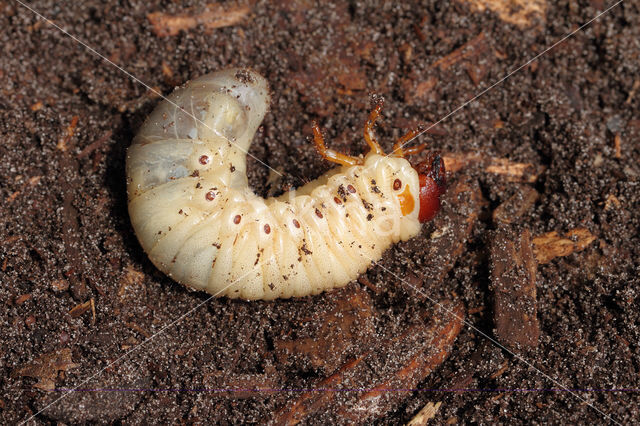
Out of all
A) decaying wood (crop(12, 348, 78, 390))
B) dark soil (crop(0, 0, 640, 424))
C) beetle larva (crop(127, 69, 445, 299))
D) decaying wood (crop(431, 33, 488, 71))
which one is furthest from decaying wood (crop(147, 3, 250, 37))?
decaying wood (crop(12, 348, 78, 390))

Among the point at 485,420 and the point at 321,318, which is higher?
the point at 321,318

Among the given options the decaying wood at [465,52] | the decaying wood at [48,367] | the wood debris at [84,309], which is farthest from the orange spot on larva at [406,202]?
the decaying wood at [48,367]

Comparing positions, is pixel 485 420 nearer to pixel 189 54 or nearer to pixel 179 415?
pixel 179 415

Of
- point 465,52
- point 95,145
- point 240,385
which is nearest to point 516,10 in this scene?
point 465,52

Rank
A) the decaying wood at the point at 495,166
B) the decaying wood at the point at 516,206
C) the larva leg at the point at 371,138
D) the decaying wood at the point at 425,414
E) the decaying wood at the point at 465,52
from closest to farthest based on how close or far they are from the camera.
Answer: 1. the decaying wood at the point at 425,414
2. the larva leg at the point at 371,138
3. the decaying wood at the point at 516,206
4. the decaying wood at the point at 495,166
5. the decaying wood at the point at 465,52

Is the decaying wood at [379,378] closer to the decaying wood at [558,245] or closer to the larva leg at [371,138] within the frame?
the decaying wood at [558,245]

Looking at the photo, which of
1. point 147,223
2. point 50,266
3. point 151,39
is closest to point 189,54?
point 151,39
